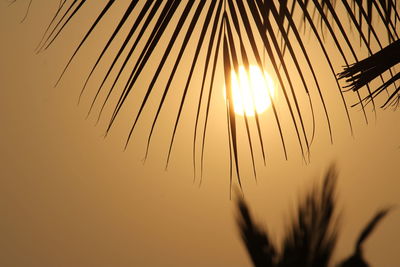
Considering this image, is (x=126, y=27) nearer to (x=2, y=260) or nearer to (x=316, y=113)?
(x=316, y=113)

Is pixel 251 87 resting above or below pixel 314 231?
above

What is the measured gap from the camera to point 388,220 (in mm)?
1675

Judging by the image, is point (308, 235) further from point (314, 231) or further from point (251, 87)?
point (251, 87)

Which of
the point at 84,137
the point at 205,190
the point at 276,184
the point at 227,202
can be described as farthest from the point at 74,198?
the point at 276,184

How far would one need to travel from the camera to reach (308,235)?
5.26 ft

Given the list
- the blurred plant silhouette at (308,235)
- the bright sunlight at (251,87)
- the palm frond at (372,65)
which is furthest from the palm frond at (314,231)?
the palm frond at (372,65)

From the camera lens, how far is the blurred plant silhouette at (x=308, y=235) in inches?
63.5

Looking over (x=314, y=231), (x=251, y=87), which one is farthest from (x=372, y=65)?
(x=314, y=231)

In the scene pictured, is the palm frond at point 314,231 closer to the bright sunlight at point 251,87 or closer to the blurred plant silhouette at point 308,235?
the blurred plant silhouette at point 308,235

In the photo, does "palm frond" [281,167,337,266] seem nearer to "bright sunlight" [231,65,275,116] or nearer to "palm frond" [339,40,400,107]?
"bright sunlight" [231,65,275,116]

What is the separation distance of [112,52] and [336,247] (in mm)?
1409

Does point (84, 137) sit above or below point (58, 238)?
above

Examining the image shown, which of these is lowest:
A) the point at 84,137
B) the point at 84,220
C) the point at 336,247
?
the point at 336,247

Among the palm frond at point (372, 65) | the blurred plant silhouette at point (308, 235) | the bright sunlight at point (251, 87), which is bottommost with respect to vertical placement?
the blurred plant silhouette at point (308, 235)
